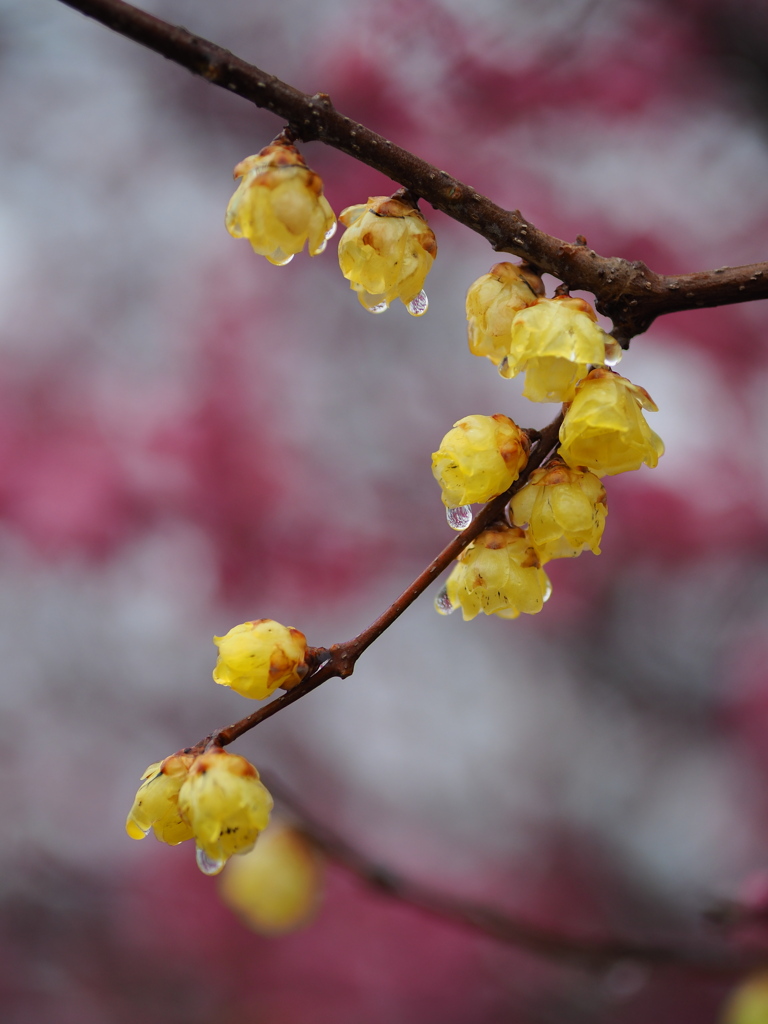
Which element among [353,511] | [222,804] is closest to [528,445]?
[222,804]

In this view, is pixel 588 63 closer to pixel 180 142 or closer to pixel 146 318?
pixel 180 142

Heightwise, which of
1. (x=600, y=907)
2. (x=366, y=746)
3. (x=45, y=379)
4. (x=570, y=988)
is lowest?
(x=570, y=988)

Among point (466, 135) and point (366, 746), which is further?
point (366, 746)

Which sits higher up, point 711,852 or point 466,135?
point 466,135

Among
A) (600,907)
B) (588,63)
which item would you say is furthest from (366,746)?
(588,63)

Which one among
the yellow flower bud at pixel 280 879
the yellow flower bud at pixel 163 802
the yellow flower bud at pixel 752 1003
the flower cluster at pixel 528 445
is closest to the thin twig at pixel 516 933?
the yellow flower bud at pixel 752 1003
